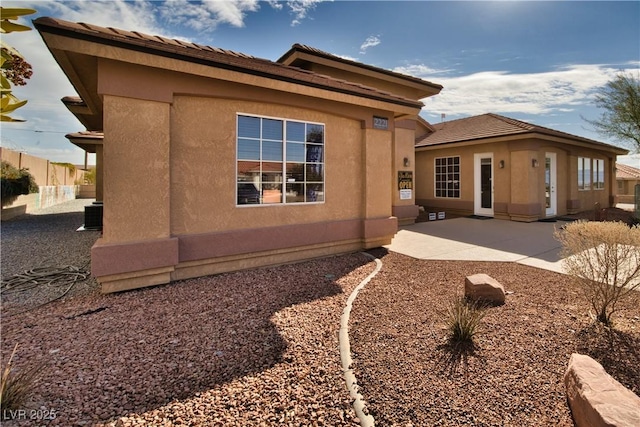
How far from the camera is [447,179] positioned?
16.6 m

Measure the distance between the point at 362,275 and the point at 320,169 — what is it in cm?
282

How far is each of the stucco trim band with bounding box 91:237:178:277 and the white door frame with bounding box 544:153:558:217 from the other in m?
16.4

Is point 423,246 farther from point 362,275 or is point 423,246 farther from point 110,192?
point 110,192

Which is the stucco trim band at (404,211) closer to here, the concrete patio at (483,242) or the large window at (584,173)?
the concrete patio at (483,242)

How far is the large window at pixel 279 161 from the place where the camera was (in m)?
6.60

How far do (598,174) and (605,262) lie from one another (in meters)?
19.4

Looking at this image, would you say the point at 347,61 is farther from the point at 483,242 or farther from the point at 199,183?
the point at 199,183

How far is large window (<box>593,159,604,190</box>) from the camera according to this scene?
1786 cm

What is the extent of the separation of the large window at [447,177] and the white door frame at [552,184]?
3.91m

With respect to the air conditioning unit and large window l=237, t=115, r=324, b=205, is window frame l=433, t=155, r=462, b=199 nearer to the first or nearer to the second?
large window l=237, t=115, r=324, b=205

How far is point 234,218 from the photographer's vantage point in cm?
651

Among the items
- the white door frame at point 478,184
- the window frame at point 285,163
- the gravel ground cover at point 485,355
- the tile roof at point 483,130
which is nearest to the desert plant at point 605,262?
the gravel ground cover at point 485,355

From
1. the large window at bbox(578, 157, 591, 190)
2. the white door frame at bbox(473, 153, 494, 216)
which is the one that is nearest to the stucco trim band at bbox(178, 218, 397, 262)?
the white door frame at bbox(473, 153, 494, 216)

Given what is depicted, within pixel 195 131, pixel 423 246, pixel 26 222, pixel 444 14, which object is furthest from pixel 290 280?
pixel 26 222
